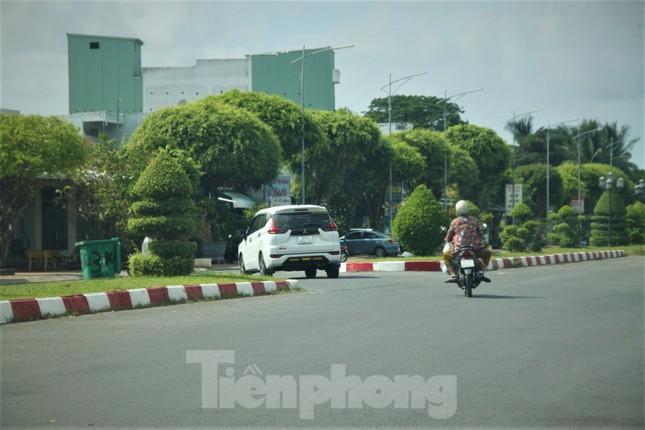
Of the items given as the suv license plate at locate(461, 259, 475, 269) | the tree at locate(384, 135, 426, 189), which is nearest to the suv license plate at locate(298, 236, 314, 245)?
the suv license plate at locate(461, 259, 475, 269)

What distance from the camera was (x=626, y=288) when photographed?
66.6ft

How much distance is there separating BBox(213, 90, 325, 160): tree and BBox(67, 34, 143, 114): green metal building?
79.1 ft

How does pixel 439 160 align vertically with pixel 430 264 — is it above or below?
above

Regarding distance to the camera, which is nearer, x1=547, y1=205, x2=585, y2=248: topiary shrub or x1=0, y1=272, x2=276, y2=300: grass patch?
x1=0, y1=272, x2=276, y2=300: grass patch

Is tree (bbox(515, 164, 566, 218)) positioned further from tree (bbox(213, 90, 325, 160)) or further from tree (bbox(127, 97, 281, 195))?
tree (bbox(127, 97, 281, 195))

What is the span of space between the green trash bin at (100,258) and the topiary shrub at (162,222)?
232 cm

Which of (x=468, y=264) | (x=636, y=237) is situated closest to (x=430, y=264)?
(x=468, y=264)

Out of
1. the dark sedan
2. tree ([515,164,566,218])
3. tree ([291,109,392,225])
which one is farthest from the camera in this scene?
tree ([515,164,566,218])

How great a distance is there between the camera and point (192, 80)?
78.9 meters

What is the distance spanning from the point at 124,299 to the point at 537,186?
7745cm

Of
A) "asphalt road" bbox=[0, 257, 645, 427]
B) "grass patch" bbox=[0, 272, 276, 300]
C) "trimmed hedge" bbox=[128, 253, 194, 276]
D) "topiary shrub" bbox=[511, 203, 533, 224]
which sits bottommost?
"asphalt road" bbox=[0, 257, 645, 427]

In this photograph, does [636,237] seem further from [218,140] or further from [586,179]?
[586,179]

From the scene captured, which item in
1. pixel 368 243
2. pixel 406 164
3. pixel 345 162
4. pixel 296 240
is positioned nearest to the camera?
pixel 296 240

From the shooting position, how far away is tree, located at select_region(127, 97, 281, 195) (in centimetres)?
4628
